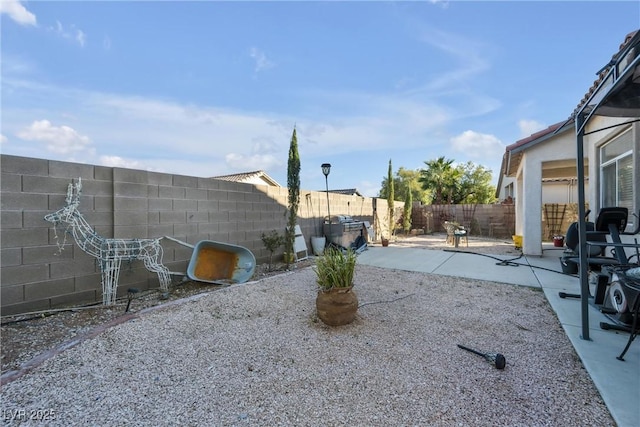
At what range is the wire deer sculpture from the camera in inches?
133

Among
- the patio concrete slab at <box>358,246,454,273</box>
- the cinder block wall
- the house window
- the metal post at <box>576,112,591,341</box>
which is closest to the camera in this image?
the metal post at <box>576,112,591,341</box>

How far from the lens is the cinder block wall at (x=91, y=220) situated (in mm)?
3088

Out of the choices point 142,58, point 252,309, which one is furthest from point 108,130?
point 252,309

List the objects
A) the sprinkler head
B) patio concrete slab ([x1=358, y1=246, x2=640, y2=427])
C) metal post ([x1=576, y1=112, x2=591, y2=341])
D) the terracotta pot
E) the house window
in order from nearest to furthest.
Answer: patio concrete slab ([x1=358, y1=246, x2=640, y2=427])
the sprinkler head
metal post ([x1=576, y1=112, x2=591, y2=341])
the terracotta pot
the house window

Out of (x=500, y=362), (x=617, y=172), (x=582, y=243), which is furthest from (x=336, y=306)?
(x=617, y=172)

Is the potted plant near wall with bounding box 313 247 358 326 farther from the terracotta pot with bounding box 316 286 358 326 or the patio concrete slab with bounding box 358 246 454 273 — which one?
the patio concrete slab with bounding box 358 246 454 273

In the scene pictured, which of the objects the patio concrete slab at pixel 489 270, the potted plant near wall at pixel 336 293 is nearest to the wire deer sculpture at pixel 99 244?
the potted plant near wall at pixel 336 293

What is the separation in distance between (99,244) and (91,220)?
14.3 inches

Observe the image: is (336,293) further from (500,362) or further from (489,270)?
(489,270)

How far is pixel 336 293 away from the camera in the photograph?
295 cm

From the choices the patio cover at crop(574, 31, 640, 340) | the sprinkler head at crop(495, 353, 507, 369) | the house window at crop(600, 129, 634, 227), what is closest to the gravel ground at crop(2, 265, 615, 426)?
the sprinkler head at crop(495, 353, 507, 369)

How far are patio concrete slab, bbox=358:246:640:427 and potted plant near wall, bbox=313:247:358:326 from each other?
1957 mm

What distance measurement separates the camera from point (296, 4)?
19.6ft

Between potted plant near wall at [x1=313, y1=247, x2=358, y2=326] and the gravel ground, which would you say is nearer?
the gravel ground
